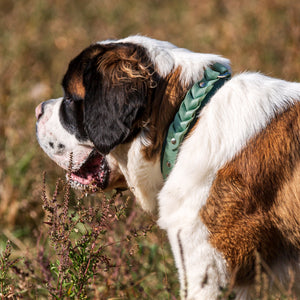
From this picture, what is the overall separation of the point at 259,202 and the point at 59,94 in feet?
11.0

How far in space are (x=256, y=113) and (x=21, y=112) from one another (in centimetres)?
328

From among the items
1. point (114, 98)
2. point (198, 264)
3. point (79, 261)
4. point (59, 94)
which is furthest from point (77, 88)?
point (59, 94)

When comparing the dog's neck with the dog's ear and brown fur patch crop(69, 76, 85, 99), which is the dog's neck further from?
brown fur patch crop(69, 76, 85, 99)

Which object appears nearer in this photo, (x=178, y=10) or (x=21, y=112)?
(x=21, y=112)

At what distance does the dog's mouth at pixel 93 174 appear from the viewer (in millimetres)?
2896

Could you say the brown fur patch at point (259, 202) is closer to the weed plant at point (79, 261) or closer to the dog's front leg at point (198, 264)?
the dog's front leg at point (198, 264)

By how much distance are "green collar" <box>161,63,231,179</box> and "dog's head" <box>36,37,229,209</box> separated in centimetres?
6

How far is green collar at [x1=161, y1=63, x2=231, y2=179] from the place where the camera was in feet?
8.06

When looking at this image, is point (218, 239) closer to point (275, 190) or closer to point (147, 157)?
point (275, 190)

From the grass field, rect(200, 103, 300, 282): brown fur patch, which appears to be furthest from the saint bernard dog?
the grass field

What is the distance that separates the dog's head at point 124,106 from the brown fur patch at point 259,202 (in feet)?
1.59

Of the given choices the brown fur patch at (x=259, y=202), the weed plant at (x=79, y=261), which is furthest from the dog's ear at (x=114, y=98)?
the brown fur patch at (x=259, y=202)

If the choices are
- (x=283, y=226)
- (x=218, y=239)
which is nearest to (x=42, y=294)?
(x=218, y=239)

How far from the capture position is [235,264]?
2.28m
